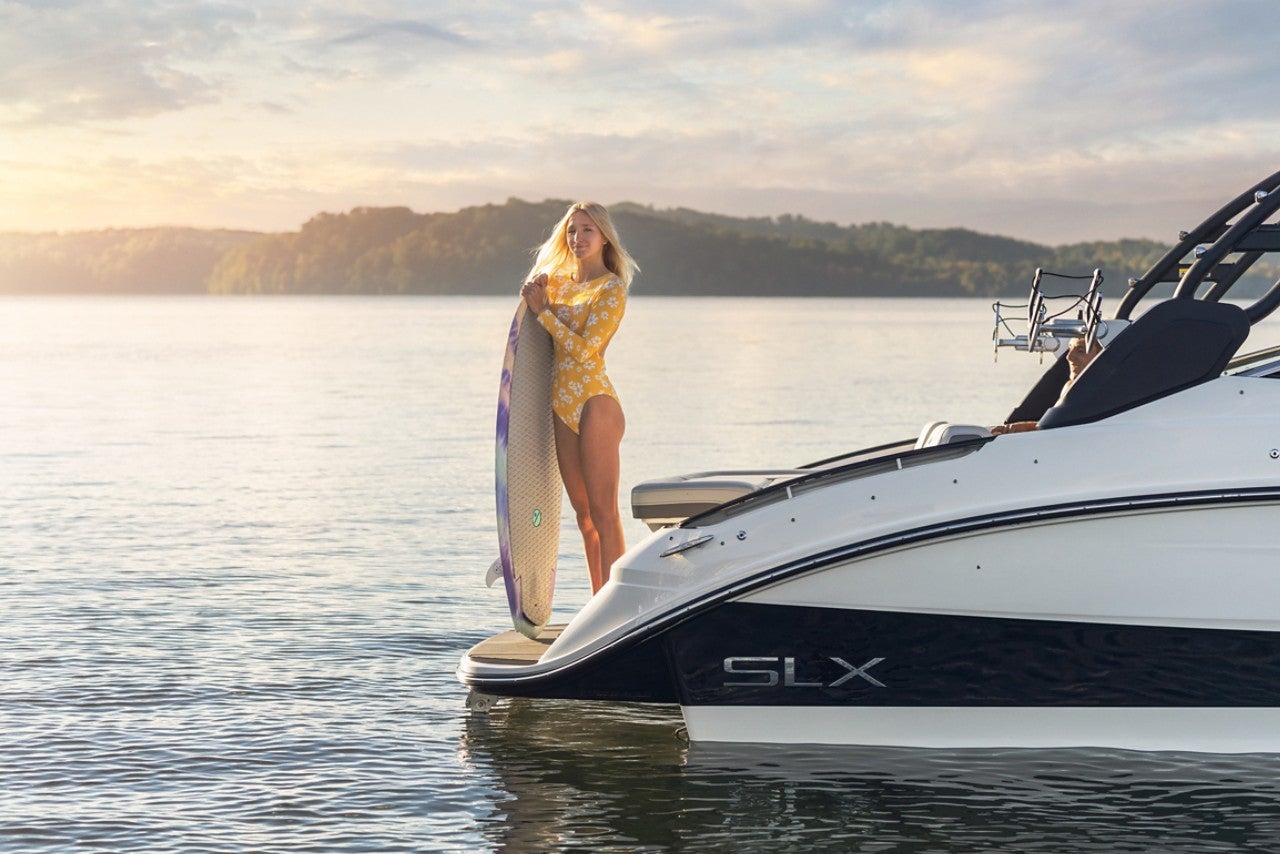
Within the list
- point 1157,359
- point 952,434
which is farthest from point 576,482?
point 1157,359

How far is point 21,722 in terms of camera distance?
6.31m

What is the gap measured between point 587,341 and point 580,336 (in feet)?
0.12

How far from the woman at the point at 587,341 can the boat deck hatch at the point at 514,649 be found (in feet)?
1.54

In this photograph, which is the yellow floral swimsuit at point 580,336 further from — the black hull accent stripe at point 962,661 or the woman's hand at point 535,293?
the black hull accent stripe at point 962,661

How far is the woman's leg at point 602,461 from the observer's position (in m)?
6.38

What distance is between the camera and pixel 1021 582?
5.23 metres

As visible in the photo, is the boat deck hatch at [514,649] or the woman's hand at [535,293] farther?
the woman's hand at [535,293]

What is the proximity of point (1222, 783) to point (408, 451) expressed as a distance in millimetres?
13289

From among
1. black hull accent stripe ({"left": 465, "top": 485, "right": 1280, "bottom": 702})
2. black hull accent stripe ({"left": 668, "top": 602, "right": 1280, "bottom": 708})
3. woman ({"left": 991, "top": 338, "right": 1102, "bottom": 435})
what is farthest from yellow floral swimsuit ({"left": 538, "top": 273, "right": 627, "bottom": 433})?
woman ({"left": 991, "top": 338, "right": 1102, "bottom": 435})

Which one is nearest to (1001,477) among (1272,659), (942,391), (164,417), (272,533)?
(1272,659)

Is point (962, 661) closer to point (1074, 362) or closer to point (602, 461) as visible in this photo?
point (1074, 362)

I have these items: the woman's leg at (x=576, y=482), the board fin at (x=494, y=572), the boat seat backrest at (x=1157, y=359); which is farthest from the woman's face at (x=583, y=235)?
the boat seat backrest at (x=1157, y=359)

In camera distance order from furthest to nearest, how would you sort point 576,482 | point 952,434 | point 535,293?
point 576,482 < point 535,293 < point 952,434

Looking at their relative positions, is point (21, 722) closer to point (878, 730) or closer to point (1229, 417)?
point (878, 730)
